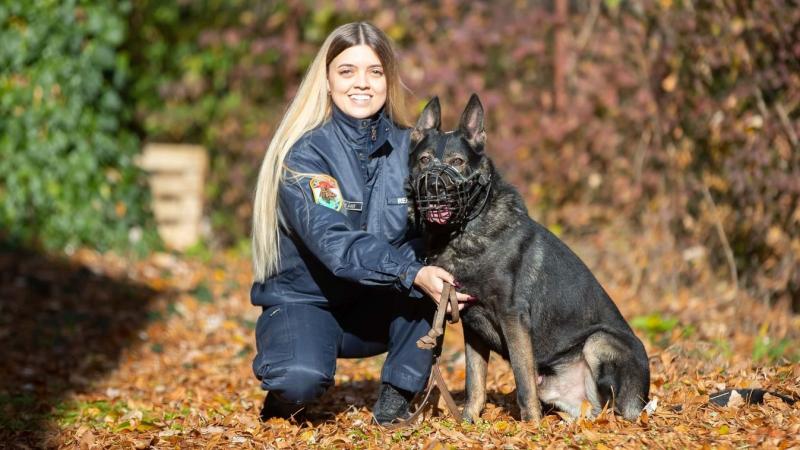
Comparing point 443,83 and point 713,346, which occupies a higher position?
point 443,83

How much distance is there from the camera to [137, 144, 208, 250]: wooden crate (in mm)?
10375

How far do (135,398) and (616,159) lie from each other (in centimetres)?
506

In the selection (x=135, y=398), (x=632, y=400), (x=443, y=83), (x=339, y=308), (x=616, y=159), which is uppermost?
(x=443, y=83)

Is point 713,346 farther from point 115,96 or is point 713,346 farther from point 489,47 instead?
point 115,96

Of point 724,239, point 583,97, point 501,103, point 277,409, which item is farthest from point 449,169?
point 501,103

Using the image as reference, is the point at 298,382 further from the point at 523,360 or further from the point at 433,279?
the point at 523,360

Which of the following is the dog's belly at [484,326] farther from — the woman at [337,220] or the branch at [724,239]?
the branch at [724,239]

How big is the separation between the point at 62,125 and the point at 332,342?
18.3 ft

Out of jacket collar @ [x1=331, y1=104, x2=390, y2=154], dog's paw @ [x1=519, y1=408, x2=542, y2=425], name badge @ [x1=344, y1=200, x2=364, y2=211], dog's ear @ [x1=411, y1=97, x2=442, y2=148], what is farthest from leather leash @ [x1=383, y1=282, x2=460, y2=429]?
jacket collar @ [x1=331, y1=104, x2=390, y2=154]

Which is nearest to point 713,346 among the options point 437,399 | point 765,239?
point 765,239

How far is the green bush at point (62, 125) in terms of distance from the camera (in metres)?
8.65

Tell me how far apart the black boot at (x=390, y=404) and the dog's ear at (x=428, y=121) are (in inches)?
49.1

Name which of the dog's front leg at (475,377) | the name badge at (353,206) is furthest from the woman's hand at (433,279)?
the name badge at (353,206)

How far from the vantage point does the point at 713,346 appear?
574 centimetres
